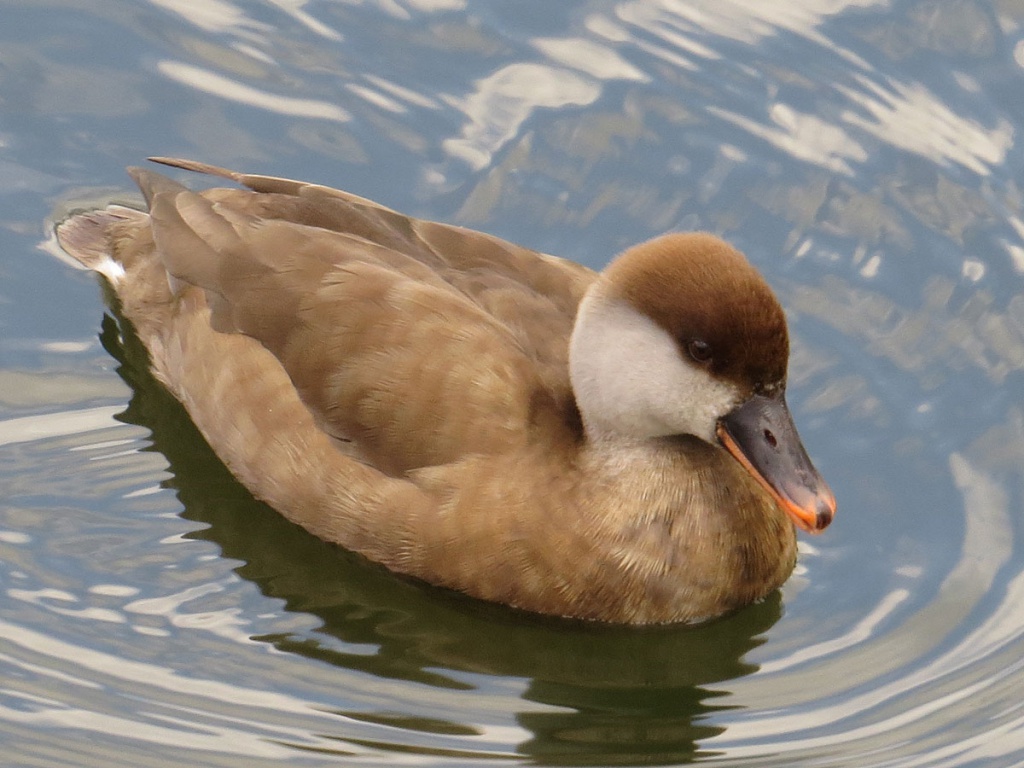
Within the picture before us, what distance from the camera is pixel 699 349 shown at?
6023 mm

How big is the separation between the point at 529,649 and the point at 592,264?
2297 millimetres

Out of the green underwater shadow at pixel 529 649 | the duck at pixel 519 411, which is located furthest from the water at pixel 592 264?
the duck at pixel 519 411

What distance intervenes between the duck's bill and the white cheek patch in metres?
0.07

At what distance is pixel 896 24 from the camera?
9195 mm

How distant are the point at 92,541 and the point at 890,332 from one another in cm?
338

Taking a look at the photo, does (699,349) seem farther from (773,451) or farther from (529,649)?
(529,649)

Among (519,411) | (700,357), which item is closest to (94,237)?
(519,411)

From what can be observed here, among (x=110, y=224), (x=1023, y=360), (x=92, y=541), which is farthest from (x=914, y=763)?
(x=110, y=224)

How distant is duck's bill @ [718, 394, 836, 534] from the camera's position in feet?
19.7

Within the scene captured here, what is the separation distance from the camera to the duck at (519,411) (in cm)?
607

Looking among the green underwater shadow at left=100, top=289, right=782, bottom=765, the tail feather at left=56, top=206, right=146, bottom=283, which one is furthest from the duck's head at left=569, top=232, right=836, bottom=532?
the tail feather at left=56, top=206, right=146, bottom=283

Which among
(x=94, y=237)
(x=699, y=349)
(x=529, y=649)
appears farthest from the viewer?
(x=94, y=237)

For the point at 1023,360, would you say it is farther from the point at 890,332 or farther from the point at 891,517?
the point at 891,517

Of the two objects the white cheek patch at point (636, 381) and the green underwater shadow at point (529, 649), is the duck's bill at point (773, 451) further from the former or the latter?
the green underwater shadow at point (529, 649)
